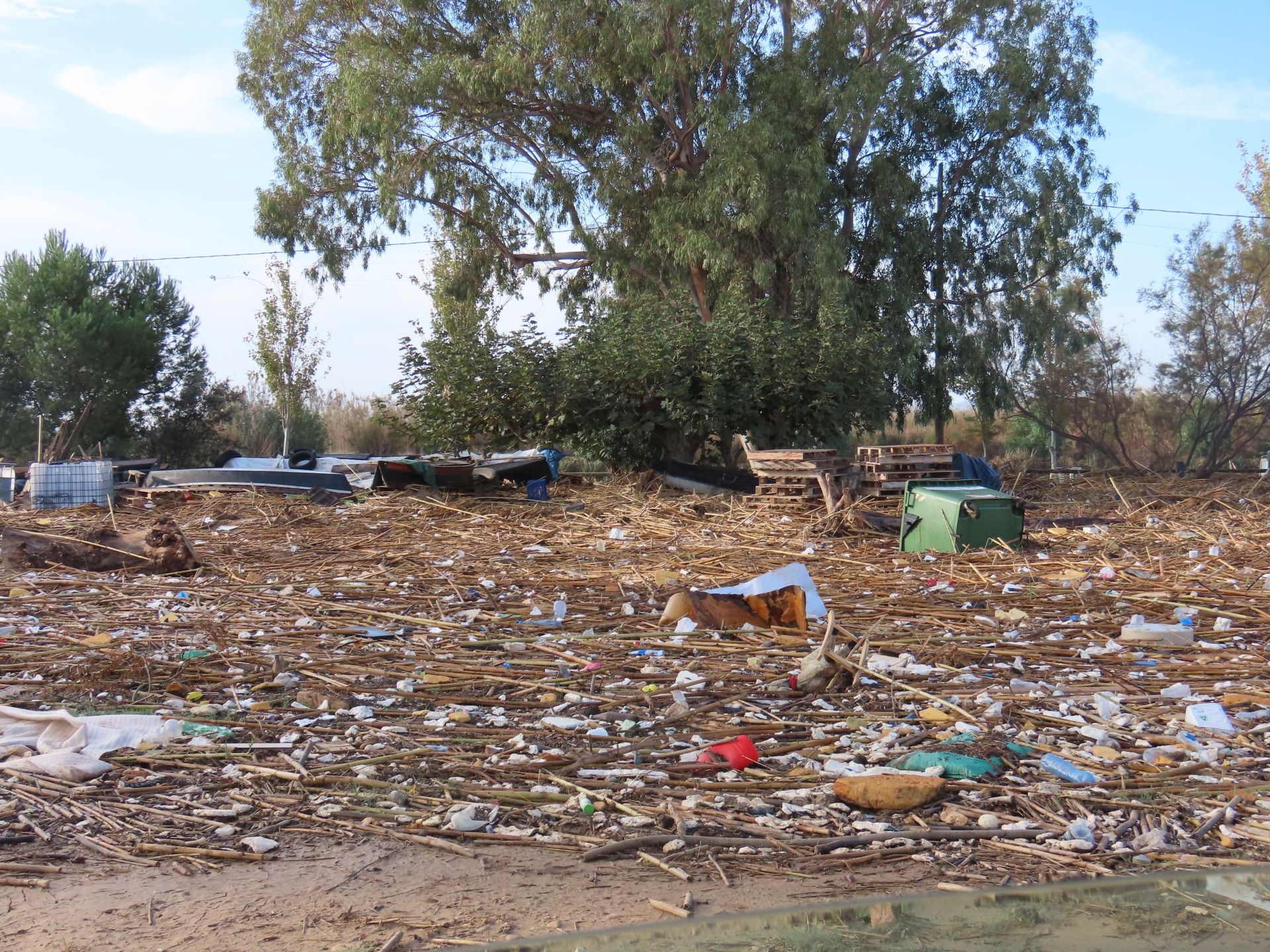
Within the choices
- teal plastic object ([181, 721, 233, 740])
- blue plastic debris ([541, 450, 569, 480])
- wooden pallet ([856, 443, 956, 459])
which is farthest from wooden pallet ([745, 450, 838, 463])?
teal plastic object ([181, 721, 233, 740])

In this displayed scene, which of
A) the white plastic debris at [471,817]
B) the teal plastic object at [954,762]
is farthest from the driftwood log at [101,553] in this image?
the teal plastic object at [954,762]

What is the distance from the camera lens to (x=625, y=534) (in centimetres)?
959

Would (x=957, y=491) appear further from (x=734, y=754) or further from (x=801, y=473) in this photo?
(x=734, y=754)

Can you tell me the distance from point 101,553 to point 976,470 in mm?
8939

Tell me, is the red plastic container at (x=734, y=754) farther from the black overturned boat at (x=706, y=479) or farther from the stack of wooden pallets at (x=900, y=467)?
the black overturned boat at (x=706, y=479)

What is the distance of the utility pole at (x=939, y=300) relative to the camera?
62.1 ft

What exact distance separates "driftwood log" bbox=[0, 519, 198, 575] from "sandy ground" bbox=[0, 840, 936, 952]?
5.22 metres

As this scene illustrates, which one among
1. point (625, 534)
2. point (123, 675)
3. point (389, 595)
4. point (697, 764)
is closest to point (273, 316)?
point (625, 534)

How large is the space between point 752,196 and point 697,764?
1473cm

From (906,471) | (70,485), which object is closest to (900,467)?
(906,471)

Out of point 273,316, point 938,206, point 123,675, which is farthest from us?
point 273,316

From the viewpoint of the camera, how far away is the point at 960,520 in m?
8.23

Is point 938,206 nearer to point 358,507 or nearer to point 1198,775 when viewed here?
point 358,507

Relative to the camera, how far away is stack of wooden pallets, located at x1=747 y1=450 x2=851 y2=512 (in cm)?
1070
